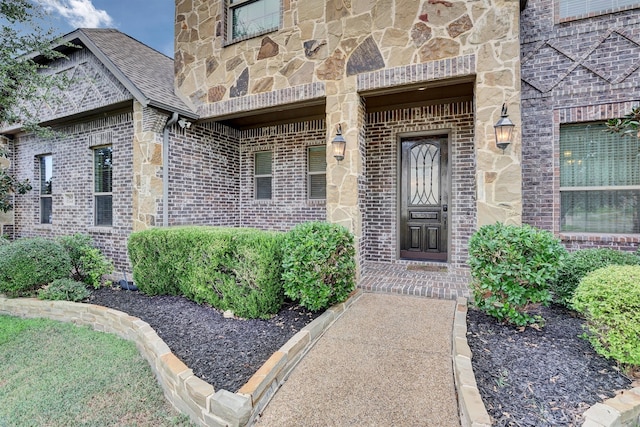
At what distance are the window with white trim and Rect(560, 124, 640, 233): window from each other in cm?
564

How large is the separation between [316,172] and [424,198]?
2355 millimetres

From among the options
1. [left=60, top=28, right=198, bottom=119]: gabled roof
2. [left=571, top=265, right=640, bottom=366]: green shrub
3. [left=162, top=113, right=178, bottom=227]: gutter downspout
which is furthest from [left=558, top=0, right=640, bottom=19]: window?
[left=162, top=113, right=178, bottom=227]: gutter downspout

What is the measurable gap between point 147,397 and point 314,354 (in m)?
1.42

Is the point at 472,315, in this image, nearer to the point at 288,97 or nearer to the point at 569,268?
the point at 569,268

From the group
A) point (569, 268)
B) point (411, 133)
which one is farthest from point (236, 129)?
point (569, 268)

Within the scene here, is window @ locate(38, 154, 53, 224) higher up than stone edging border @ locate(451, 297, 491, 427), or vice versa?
window @ locate(38, 154, 53, 224)

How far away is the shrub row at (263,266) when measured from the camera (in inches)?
137

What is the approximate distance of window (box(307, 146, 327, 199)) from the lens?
269 inches

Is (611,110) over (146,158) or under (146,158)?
over

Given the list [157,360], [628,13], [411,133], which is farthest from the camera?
[411,133]

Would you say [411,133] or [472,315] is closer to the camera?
[472,315]

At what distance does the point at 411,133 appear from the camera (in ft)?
19.8

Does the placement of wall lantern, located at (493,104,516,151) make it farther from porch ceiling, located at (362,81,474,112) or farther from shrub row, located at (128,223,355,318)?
shrub row, located at (128,223,355,318)

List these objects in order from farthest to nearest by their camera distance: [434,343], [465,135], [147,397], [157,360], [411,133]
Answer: [411,133] → [465,135] → [434,343] → [157,360] → [147,397]
